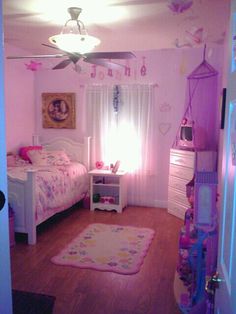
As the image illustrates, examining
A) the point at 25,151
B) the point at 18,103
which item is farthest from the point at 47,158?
the point at 18,103

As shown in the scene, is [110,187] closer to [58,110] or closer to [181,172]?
[181,172]

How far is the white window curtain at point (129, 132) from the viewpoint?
4.80 metres

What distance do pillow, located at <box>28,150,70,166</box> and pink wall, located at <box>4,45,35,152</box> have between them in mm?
416

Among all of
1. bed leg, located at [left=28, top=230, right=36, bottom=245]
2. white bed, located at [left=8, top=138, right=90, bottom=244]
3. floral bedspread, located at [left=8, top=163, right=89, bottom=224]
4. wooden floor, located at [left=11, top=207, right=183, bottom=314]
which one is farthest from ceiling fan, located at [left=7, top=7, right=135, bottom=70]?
wooden floor, located at [left=11, top=207, right=183, bottom=314]

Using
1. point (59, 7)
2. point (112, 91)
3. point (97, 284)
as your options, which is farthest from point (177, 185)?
point (59, 7)

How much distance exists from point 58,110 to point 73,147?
703 mm

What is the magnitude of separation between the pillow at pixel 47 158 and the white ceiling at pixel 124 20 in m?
1.68

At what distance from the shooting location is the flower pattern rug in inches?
116

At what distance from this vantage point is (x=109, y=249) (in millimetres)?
3318

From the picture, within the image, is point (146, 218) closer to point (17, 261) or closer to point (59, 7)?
point (17, 261)

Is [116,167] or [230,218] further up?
[230,218]

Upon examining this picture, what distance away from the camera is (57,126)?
5.34 m

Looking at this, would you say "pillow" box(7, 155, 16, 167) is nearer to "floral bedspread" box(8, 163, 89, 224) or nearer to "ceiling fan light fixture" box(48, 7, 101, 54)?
"floral bedspread" box(8, 163, 89, 224)

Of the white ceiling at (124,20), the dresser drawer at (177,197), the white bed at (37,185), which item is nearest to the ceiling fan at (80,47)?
the white ceiling at (124,20)
